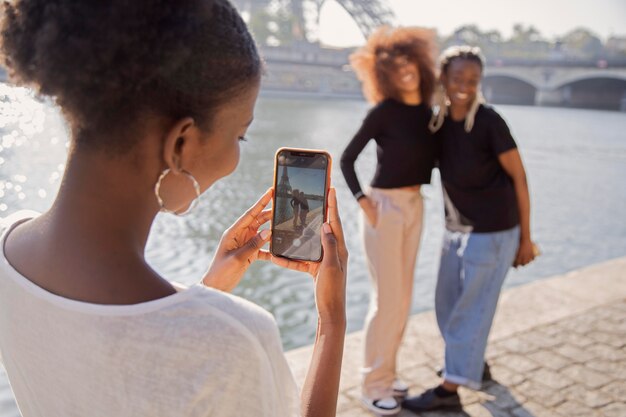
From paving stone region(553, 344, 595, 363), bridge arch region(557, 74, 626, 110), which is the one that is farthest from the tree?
paving stone region(553, 344, 595, 363)

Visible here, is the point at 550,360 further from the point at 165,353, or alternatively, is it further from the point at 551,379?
the point at 165,353

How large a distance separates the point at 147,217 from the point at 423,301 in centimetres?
499

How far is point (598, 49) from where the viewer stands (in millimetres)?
99438

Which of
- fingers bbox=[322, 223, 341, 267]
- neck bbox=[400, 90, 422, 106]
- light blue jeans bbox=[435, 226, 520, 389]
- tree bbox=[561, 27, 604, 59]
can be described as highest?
tree bbox=[561, 27, 604, 59]

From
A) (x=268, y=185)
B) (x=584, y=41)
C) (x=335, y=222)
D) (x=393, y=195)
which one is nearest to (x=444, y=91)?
(x=393, y=195)

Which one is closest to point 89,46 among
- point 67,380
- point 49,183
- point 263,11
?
point 67,380

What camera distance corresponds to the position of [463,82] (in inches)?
124

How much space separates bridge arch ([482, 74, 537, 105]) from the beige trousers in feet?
204

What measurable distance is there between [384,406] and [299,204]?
1.73 meters

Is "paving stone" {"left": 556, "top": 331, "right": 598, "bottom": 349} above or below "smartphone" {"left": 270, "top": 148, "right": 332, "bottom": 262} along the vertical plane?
below

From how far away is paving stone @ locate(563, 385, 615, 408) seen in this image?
3.23 meters

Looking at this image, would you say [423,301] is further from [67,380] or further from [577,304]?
[67,380]

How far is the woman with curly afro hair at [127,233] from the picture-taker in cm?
79

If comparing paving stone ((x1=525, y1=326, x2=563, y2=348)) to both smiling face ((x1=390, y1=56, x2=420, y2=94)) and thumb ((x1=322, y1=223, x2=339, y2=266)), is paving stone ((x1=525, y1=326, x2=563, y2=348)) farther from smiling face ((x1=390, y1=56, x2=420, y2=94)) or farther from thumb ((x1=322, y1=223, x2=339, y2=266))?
thumb ((x1=322, y1=223, x2=339, y2=266))
